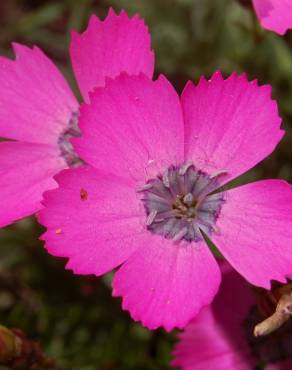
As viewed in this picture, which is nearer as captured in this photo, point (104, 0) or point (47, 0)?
point (104, 0)

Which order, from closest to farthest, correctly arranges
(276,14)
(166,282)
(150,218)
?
1. (166,282)
2. (150,218)
3. (276,14)

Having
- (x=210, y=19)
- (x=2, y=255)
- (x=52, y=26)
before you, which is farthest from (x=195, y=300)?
(x=52, y=26)

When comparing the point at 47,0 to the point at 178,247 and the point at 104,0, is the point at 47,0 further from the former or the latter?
the point at 178,247

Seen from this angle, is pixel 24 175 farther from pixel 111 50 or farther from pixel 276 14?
pixel 276 14

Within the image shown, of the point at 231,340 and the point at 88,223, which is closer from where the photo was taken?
the point at 88,223

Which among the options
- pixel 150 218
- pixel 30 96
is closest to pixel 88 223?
pixel 150 218

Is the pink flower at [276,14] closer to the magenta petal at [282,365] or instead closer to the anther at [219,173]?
the anther at [219,173]

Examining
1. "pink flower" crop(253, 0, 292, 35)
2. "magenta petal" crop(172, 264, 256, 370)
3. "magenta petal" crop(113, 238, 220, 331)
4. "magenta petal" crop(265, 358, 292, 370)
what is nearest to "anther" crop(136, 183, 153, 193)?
"magenta petal" crop(113, 238, 220, 331)

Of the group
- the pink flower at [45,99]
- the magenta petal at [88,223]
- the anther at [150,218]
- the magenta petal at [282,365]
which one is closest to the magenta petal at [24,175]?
the pink flower at [45,99]
